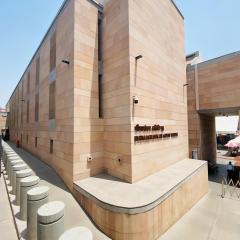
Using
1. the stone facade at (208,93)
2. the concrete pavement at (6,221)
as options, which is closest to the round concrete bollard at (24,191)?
the concrete pavement at (6,221)

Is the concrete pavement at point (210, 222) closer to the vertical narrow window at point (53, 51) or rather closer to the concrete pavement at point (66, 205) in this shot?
the concrete pavement at point (66, 205)

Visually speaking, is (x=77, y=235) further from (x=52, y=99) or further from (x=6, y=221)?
(x=52, y=99)

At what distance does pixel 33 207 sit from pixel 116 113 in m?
5.64

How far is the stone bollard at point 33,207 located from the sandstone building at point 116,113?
78.6 inches

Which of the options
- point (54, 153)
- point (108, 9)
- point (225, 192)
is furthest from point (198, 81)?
point (54, 153)

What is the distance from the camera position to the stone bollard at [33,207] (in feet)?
17.8

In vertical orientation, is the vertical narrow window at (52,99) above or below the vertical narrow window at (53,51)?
below

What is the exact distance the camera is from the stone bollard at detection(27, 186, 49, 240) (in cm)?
544

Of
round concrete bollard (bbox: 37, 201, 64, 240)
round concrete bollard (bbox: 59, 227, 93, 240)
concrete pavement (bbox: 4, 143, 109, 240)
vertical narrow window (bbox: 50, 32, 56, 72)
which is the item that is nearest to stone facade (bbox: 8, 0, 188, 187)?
concrete pavement (bbox: 4, 143, 109, 240)

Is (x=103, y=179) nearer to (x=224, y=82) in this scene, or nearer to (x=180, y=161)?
(x=180, y=161)

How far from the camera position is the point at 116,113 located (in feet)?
30.5

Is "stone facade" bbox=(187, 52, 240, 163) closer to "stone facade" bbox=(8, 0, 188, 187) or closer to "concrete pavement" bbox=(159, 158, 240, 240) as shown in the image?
"concrete pavement" bbox=(159, 158, 240, 240)

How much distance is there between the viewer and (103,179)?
8805 millimetres

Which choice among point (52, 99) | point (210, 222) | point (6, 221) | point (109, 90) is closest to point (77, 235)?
point (6, 221)
